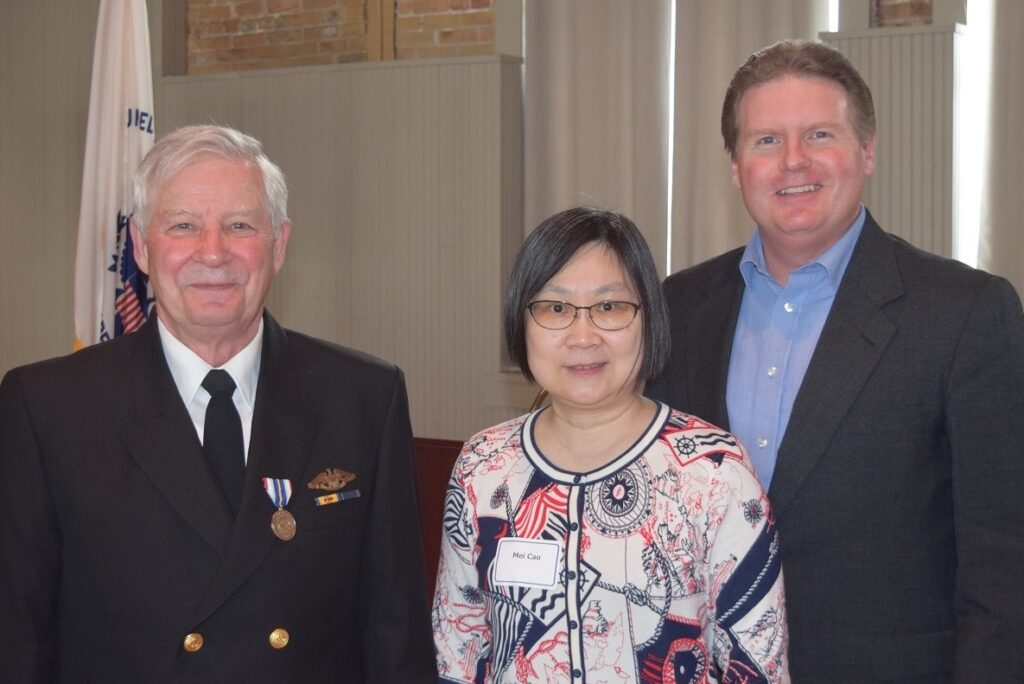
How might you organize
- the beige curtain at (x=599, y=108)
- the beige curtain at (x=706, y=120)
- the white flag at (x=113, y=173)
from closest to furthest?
the white flag at (x=113, y=173), the beige curtain at (x=706, y=120), the beige curtain at (x=599, y=108)

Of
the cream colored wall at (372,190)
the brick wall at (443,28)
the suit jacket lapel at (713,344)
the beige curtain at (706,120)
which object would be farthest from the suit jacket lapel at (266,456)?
the brick wall at (443,28)

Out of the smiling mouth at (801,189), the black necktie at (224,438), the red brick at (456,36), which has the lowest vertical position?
the black necktie at (224,438)

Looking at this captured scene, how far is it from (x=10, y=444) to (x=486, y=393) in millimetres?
3883

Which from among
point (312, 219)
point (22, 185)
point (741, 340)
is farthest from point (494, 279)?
point (741, 340)

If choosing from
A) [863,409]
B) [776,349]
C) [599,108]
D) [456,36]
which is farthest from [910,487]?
[456,36]

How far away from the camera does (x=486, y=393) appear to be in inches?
223

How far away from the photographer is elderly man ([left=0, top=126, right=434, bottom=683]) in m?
1.80

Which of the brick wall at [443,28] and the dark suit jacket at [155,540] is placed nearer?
the dark suit jacket at [155,540]

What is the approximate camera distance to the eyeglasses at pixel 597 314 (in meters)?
1.82

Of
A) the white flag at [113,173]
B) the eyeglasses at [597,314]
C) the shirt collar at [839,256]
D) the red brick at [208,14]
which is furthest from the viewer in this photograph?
the red brick at [208,14]

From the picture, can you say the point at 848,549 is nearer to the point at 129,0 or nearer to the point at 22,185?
the point at 129,0

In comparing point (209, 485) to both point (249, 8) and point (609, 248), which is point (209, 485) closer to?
point (609, 248)

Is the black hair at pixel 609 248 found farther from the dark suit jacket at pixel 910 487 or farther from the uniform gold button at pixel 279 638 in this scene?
the uniform gold button at pixel 279 638

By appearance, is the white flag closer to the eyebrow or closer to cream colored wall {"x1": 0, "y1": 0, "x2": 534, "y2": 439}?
cream colored wall {"x1": 0, "y1": 0, "x2": 534, "y2": 439}
